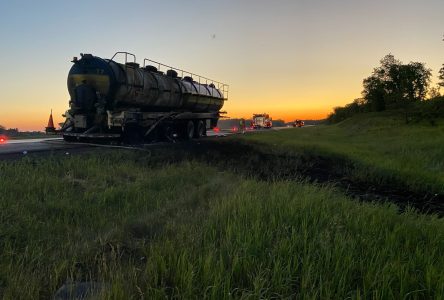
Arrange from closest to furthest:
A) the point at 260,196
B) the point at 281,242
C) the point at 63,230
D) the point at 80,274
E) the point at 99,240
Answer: the point at 80,274
the point at 281,242
the point at 99,240
the point at 63,230
the point at 260,196

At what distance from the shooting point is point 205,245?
4547mm

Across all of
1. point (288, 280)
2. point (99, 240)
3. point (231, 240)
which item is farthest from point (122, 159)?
point (288, 280)

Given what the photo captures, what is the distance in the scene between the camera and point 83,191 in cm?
809

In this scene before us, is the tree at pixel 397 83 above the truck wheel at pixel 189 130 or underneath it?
above

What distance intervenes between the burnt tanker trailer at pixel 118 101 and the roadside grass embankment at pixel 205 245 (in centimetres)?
867

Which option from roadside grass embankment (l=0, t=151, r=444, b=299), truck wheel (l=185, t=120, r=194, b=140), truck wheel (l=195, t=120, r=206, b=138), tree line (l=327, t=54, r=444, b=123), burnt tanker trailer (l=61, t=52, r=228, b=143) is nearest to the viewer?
roadside grass embankment (l=0, t=151, r=444, b=299)

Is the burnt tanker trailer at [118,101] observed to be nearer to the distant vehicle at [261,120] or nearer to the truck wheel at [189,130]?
the truck wheel at [189,130]

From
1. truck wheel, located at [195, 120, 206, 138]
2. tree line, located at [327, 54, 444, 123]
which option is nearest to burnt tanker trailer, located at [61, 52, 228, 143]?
truck wheel, located at [195, 120, 206, 138]

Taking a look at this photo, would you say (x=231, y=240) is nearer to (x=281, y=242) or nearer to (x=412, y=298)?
(x=281, y=242)

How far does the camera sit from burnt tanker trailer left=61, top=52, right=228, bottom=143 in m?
16.7

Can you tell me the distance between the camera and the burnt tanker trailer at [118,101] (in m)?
16.7

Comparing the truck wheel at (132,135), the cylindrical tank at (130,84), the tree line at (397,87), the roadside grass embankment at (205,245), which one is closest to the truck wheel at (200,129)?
the cylindrical tank at (130,84)

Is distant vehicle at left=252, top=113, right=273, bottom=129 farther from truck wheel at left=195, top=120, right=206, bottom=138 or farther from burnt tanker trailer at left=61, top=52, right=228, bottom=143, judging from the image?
burnt tanker trailer at left=61, top=52, right=228, bottom=143

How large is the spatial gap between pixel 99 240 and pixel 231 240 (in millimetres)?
1612
